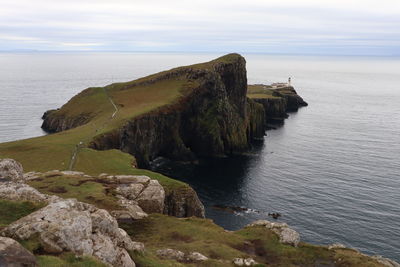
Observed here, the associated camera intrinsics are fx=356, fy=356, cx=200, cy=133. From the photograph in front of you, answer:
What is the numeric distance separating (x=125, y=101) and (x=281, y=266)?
355 ft

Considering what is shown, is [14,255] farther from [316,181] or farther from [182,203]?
[316,181]

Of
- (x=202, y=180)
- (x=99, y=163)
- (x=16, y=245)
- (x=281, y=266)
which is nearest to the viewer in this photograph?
(x=16, y=245)

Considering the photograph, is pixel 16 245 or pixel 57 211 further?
pixel 57 211

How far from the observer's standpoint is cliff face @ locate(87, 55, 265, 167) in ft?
342

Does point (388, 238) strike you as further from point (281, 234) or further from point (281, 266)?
point (281, 266)

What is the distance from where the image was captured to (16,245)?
63.9 ft

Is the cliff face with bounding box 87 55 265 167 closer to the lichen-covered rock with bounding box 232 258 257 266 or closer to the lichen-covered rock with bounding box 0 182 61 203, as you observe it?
the lichen-covered rock with bounding box 0 182 61 203

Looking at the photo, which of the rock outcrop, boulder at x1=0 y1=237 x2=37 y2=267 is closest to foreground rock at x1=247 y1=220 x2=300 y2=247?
boulder at x1=0 y1=237 x2=37 y2=267

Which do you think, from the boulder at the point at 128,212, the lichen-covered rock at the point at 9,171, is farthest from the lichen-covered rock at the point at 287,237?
the lichen-covered rock at the point at 9,171

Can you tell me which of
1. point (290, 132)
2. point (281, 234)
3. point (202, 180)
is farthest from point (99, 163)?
point (290, 132)

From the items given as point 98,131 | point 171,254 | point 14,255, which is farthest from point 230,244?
point 98,131

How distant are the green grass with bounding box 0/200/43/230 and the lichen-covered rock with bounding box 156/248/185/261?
1160cm

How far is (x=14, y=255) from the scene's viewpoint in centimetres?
1862

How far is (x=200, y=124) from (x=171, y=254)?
9282 centimetres
